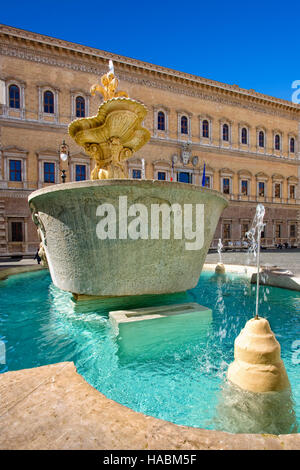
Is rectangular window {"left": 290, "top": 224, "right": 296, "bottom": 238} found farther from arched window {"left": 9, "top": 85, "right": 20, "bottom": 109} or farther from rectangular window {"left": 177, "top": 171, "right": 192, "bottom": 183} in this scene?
arched window {"left": 9, "top": 85, "right": 20, "bottom": 109}

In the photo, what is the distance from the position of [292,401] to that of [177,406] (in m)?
0.78

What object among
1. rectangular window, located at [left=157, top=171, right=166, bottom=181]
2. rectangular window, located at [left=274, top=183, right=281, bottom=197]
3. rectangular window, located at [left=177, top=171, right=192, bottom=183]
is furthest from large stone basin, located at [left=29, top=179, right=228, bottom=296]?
rectangular window, located at [left=274, top=183, right=281, bottom=197]

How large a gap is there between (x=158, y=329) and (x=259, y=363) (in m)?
1.34

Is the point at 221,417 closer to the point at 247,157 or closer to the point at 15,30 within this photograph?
the point at 15,30

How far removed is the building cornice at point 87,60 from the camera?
18531 millimetres

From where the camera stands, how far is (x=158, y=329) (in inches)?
125

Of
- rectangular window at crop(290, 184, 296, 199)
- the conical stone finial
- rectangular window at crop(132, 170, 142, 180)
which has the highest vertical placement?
rectangular window at crop(132, 170, 142, 180)

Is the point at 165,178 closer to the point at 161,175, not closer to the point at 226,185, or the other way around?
the point at 161,175

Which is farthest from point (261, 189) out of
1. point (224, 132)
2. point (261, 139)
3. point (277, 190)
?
point (224, 132)

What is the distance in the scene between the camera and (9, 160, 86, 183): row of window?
752 inches

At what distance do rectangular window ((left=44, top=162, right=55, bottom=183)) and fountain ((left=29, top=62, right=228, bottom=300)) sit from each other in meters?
17.1

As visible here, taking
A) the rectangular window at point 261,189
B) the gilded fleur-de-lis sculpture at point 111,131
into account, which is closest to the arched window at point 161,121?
the rectangular window at point 261,189

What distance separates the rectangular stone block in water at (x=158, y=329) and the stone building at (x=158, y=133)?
33.7 feet

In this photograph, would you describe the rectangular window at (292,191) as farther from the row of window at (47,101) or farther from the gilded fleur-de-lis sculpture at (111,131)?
the gilded fleur-de-lis sculpture at (111,131)
